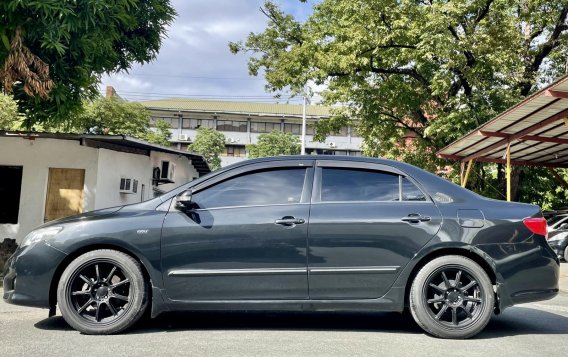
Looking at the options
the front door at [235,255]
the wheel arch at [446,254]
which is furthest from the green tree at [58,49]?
the wheel arch at [446,254]

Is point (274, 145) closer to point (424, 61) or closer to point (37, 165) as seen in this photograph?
point (424, 61)

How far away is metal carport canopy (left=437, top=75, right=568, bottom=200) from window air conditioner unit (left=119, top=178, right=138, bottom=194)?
928cm

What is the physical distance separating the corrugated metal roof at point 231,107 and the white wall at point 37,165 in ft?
142

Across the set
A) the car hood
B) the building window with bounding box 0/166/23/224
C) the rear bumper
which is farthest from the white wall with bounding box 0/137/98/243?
the rear bumper

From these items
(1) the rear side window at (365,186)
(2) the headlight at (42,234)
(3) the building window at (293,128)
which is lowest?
(2) the headlight at (42,234)

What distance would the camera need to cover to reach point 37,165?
12.8 metres

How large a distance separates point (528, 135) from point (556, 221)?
4.16m

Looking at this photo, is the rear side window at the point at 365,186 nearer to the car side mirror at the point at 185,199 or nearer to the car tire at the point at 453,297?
the car tire at the point at 453,297

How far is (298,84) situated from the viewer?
18859 mm

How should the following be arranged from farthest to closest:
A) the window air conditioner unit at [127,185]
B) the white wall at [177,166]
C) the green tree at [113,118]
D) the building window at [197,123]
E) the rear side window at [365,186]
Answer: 1. the building window at [197,123]
2. the green tree at [113,118]
3. the white wall at [177,166]
4. the window air conditioner unit at [127,185]
5. the rear side window at [365,186]

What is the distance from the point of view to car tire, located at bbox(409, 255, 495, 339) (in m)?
4.20

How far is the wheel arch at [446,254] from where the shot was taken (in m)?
4.29

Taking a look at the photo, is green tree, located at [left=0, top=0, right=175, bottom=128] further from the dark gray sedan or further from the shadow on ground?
the shadow on ground

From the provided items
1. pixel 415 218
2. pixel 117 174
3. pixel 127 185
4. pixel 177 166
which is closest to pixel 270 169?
pixel 415 218
